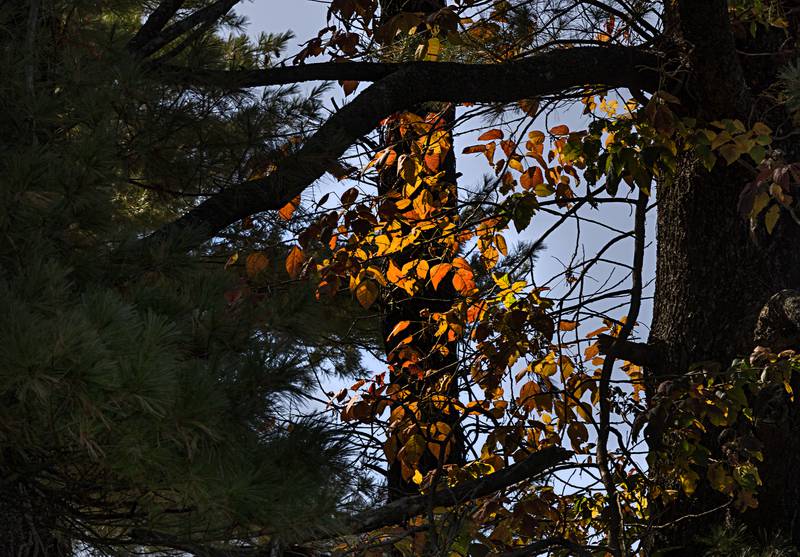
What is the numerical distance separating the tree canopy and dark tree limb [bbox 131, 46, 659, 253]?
0.04ft

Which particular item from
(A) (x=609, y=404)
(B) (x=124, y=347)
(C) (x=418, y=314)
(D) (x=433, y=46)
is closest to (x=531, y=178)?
(D) (x=433, y=46)

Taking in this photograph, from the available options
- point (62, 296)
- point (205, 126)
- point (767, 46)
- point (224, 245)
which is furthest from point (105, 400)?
point (767, 46)

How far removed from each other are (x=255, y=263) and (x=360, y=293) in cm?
49

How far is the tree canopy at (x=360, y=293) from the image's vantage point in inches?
96.1

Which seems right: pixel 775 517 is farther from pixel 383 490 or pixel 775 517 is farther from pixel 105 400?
pixel 105 400

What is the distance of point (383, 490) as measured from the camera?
3.27 meters

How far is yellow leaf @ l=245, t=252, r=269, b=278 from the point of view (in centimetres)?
402

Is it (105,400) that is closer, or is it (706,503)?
(105,400)

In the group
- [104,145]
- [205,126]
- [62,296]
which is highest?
[205,126]

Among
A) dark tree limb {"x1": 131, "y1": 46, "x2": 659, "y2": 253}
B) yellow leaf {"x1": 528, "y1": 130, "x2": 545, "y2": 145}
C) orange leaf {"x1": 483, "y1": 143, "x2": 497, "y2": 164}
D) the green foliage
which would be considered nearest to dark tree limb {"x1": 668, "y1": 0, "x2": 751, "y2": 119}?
dark tree limb {"x1": 131, "y1": 46, "x2": 659, "y2": 253}

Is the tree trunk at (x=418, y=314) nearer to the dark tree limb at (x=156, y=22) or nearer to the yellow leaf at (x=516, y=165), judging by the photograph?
the yellow leaf at (x=516, y=165)

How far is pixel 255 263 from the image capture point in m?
4.05

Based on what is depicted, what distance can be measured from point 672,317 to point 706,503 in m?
0.82

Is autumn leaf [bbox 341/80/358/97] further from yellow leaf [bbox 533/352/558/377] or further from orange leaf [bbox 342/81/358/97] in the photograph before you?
yellow leaf [bbox 533/352/558/377]
